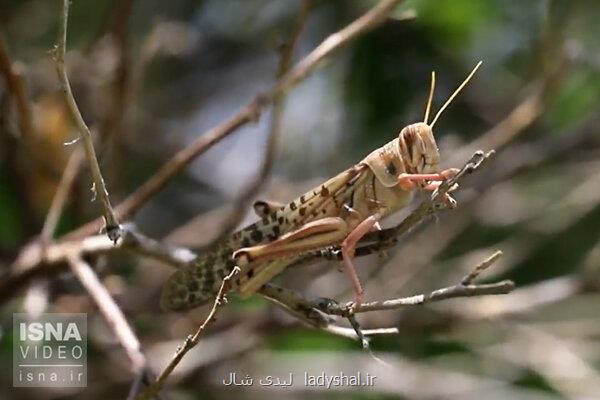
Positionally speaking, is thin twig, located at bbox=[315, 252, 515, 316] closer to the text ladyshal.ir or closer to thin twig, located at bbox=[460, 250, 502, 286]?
thin twig, located at bbox=[460, 250, 502, 286]

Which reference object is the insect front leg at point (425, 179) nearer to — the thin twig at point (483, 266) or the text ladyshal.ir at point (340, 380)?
the thin twig at point (483, 266)

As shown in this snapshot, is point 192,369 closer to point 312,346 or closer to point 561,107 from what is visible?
point 312,346

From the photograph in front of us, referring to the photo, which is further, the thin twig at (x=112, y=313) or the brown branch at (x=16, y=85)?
the brown branch at (x=16, y=85)

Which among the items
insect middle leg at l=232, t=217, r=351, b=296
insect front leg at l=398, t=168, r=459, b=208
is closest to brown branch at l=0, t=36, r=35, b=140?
insect middle leg at l=232, t=217, r=351, b=296

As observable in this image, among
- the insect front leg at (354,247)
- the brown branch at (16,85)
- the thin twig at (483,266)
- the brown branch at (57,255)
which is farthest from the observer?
the brown branch at (16,85)

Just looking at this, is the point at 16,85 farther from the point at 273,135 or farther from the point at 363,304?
the point at 363,304

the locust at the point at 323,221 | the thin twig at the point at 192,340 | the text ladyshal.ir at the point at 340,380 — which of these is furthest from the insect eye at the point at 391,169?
the text ladyshal.ir at the point at 340,380

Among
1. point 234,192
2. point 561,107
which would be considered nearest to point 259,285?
point 234,192
